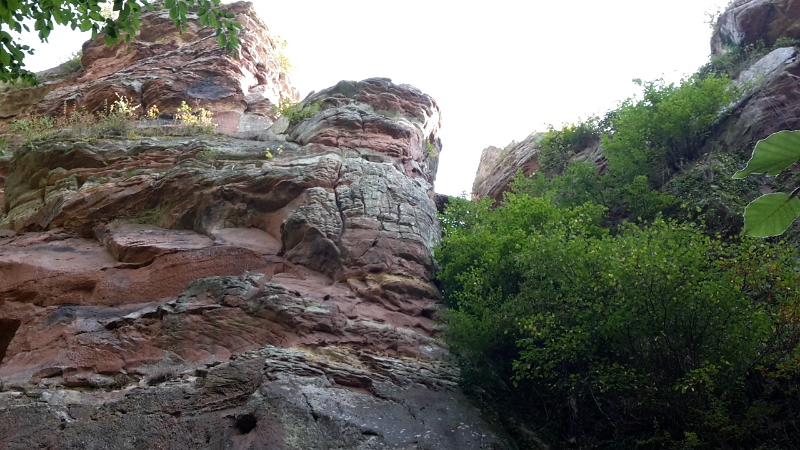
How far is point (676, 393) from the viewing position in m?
8.57

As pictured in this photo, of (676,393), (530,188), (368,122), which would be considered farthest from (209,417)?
(530,188)

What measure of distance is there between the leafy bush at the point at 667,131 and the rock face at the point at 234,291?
4952 millimetres

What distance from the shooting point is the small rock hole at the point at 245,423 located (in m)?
8.39

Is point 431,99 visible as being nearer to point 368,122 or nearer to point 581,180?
point 368,122

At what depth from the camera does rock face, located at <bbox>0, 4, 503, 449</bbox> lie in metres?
8.66

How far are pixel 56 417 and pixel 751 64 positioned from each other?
19.0 meters

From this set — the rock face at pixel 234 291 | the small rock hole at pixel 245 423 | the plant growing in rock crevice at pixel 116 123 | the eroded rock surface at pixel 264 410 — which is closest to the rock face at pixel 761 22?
the rock face at pixel 234 291

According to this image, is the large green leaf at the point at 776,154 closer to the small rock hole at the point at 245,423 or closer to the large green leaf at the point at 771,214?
the large green leaf at the point at 771,214

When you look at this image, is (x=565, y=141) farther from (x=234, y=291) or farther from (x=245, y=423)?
(x=245, y=423)

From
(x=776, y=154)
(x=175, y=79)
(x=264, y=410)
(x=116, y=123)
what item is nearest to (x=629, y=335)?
(x=264, y=410)

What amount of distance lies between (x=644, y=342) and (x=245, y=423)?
220 inches

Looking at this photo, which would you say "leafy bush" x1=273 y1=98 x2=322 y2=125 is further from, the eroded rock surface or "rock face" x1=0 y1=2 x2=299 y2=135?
the eroded rock surface

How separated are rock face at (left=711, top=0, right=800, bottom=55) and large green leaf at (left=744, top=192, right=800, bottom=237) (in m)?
20.4

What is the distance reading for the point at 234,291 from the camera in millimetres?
11102
